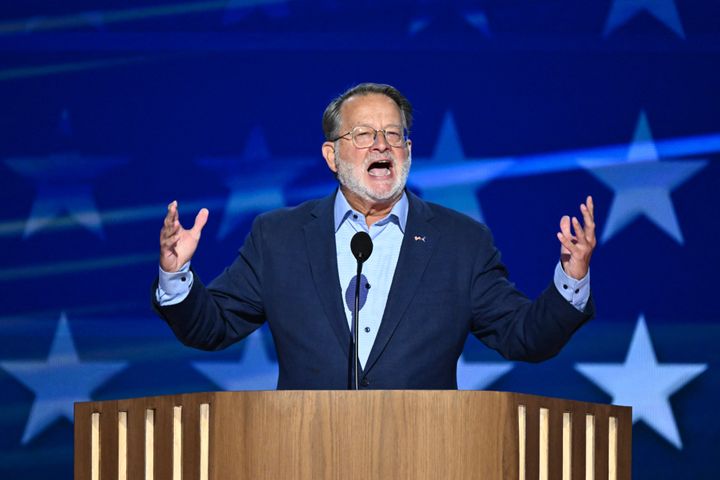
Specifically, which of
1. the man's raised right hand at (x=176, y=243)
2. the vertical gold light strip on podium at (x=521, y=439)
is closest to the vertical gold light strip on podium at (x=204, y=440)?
the man's raised right hand at (x=176, y=243)

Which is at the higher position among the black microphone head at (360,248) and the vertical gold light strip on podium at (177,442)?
the black microphone head at (360,248)

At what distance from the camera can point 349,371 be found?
8.66 ft

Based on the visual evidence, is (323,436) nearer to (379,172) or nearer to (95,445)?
(95,445)

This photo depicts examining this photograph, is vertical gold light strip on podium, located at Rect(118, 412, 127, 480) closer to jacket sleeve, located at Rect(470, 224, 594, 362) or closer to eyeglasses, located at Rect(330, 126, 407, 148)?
jacket sleeve, located at Rect(470, 224, 594, 362)

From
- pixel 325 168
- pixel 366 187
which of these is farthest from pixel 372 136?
pixel 325 168

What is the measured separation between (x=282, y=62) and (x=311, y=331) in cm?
163

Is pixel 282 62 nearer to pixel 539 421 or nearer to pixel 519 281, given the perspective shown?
pixel 519 281

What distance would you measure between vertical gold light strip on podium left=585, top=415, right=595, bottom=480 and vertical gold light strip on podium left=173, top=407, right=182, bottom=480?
0.77 metres

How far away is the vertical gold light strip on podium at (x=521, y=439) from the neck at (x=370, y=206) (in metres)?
1.01

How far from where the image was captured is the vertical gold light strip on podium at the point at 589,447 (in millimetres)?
2121

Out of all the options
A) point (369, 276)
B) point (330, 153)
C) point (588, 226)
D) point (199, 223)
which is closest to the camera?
point (588, 226)

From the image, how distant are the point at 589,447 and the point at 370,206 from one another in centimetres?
104

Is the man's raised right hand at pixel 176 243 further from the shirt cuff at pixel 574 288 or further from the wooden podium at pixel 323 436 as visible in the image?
the shirt cuff at pixel 574 288

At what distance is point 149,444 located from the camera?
207cm
